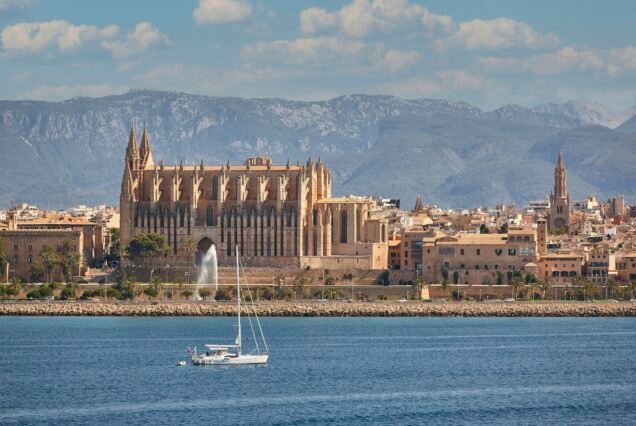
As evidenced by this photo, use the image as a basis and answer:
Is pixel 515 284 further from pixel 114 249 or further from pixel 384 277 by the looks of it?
pixel 114 249

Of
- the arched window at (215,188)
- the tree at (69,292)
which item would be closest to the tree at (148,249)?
the arched window at (215,188)

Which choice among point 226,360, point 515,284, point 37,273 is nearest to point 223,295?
point 37,273

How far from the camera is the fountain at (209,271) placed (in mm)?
134875

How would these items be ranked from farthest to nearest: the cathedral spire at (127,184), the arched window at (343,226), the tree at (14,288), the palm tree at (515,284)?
1. the cathedral spire at (127,184)
2. the arched window at (343,226)
3. the tree at (14,288)
4. the palm tree at (515,284)

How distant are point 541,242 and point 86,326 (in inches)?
1626

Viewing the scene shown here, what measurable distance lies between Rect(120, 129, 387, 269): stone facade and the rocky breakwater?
1511 centimetres

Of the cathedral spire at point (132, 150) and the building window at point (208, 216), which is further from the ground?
the cathedral spire at point (132, 150)

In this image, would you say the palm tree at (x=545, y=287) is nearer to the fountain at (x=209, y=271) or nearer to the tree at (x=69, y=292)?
the fountain at (x=209, y=271)

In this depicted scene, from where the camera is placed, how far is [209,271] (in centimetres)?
13612

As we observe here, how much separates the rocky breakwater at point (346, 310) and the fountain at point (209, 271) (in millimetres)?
12728

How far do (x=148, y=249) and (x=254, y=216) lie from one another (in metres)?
8.80

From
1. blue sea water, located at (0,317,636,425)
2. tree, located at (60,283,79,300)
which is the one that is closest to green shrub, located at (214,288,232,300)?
tree, located at (60,283,79,300)

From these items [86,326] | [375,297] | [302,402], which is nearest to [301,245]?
[375,297]

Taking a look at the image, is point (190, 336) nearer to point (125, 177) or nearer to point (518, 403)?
point (518, 403)
